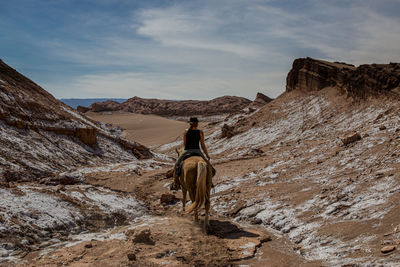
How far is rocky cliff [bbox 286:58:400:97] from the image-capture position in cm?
1891

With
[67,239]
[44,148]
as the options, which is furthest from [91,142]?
[67,239]

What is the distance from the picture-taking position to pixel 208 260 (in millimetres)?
5305

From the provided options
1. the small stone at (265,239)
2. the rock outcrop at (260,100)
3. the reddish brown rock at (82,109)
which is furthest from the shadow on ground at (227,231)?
the reddish brown rock at (82,109)

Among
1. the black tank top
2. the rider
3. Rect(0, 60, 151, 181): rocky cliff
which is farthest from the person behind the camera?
Rect(0, 60, 151, 181): rocky cliff

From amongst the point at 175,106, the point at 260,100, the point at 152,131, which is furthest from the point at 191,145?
the point at 175,106

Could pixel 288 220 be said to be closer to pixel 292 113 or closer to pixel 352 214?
pixel 352 214

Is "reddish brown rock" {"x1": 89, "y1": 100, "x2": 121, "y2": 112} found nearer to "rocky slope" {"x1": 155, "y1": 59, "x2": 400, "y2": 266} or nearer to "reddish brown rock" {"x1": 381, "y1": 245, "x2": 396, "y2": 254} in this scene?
"rocky slope" {"x1": 155, "y1": 59, "x2": 400, "y2": 266}

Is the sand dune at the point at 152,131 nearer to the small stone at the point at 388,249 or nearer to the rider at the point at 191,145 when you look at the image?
the rider at the point at 191,145

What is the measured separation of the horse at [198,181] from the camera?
22.1 ft

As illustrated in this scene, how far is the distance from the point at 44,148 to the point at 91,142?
3925mm

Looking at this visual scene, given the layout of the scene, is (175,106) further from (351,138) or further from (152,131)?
(351,138)

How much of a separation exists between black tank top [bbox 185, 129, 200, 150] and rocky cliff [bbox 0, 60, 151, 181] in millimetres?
6881

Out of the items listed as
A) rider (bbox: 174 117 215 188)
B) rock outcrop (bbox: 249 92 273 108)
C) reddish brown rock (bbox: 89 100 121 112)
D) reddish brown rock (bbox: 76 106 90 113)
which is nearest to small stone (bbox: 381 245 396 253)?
rider (bbox: 174 117 215 188)

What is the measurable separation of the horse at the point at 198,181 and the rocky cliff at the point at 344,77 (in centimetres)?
1529
